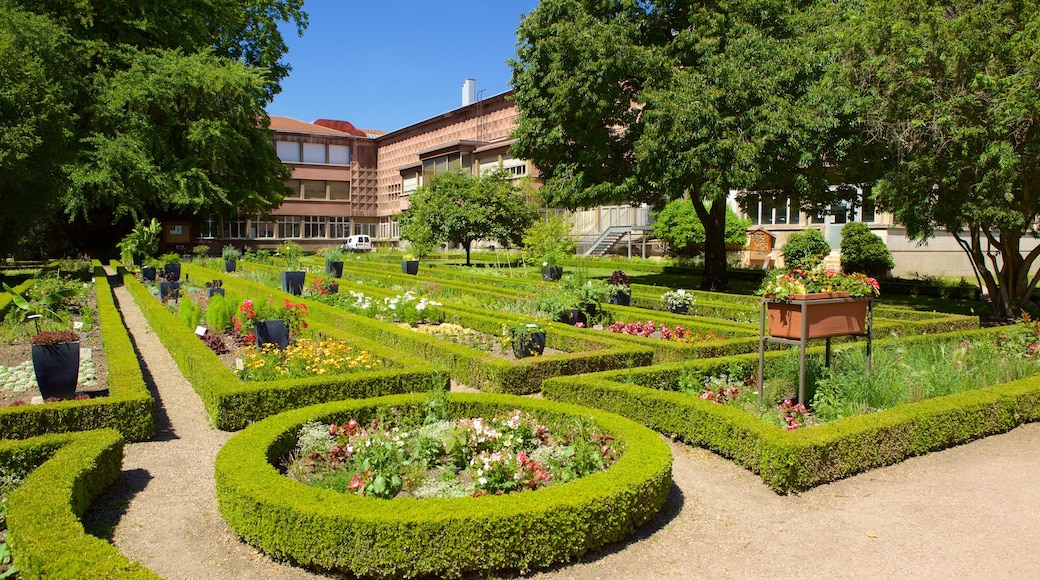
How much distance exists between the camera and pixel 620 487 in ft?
14.1

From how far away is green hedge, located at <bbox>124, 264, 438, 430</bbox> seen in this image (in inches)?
268

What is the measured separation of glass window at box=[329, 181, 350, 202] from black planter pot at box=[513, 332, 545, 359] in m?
54.1

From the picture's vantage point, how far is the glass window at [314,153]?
5894 cm

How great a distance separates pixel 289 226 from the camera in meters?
57.9

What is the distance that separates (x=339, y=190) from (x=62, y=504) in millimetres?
58866

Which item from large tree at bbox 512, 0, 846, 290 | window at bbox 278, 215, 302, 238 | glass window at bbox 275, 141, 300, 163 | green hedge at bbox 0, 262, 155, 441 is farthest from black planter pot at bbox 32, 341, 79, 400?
glass window at bbox 275, 141, 300, 163

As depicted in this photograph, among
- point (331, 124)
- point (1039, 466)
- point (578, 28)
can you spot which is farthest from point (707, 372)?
point (331, 124)

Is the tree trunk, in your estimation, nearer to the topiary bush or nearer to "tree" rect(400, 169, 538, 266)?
the topiary bush

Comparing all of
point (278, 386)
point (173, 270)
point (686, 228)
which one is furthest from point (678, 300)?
point (686, 228)

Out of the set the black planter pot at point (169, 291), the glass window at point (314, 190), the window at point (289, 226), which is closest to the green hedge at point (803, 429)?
the black planter pot at point (169, 291)

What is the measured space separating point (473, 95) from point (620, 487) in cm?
5519

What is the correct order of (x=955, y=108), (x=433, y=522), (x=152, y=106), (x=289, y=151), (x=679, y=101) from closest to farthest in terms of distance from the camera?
(x=433, y=522) < (x=955, y=108) < (x=679, y=101) < (x=152, y=106) < (x=289, y=151)

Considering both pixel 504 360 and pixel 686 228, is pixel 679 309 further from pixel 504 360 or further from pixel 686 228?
pixel 686 228

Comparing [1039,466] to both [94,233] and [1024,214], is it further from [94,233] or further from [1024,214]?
[94,233]
